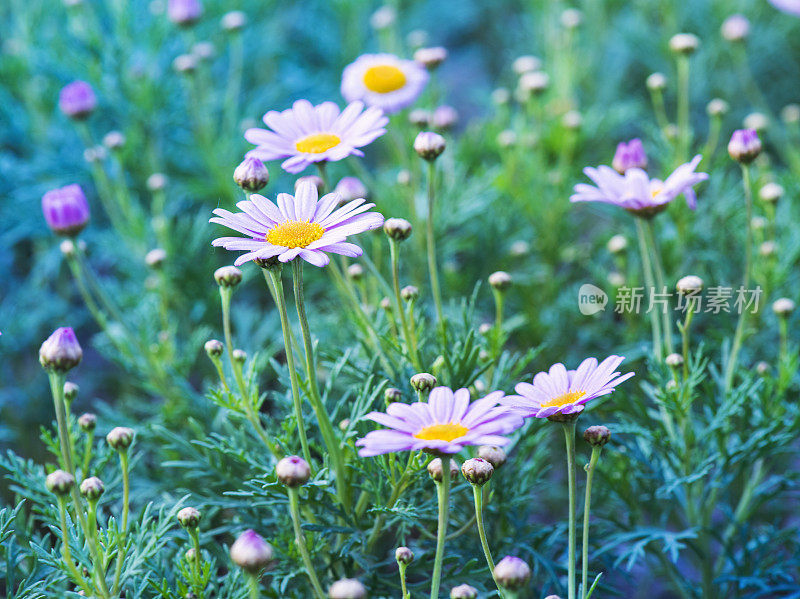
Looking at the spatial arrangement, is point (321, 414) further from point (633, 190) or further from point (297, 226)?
point (633, 190)

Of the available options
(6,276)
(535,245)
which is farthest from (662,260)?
(6,276)

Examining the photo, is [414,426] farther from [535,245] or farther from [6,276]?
[6,276]

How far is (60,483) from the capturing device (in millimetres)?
1146

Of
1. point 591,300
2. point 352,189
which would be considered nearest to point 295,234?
point 352,189

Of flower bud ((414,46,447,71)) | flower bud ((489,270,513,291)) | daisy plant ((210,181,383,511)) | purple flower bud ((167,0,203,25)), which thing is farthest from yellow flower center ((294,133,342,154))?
purple flower bud ((167,0,203,25))

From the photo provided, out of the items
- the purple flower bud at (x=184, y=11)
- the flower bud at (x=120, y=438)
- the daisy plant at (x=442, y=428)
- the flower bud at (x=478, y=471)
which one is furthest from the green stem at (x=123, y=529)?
the purple flower bud at (x=184, y=11)

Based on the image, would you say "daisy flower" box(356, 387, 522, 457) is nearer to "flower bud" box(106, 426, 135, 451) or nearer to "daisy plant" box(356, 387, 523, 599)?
"daisy plant" box(356, 387, 523, 599)

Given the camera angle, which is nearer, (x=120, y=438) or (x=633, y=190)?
(x=120, y=438)

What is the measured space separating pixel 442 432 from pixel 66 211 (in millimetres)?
1004

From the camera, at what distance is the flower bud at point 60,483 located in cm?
114

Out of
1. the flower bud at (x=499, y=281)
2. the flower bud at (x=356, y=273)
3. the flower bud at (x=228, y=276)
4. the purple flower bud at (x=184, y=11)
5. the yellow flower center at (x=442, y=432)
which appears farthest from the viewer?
the purple flower bud at (x=184, y=11)

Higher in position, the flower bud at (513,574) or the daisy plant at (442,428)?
the daisy plant at (442,428)

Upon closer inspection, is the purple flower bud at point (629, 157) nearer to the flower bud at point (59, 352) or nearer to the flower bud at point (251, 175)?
the flower bud at point (251, 175)

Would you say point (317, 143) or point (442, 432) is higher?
point (317, 143)
